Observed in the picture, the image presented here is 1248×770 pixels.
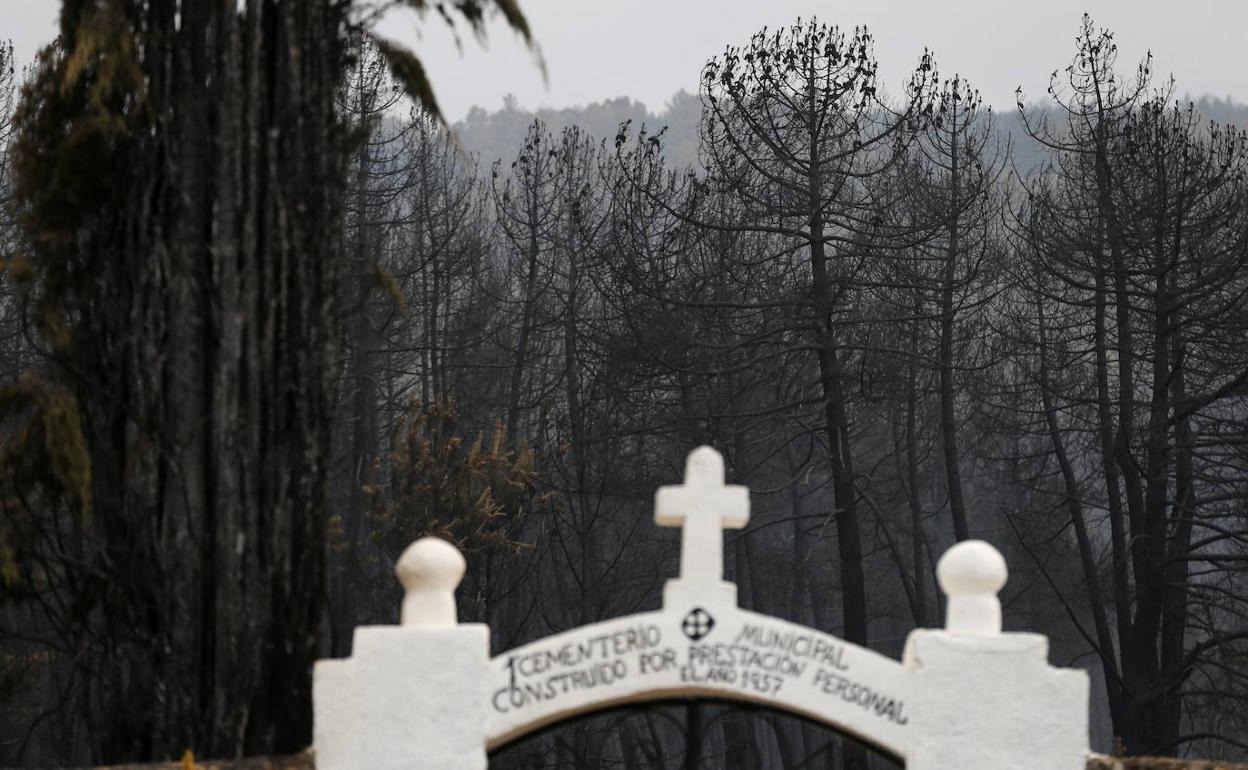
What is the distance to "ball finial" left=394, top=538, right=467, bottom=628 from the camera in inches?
303

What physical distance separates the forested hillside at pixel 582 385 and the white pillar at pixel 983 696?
9.90 feet

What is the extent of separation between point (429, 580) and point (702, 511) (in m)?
1.28

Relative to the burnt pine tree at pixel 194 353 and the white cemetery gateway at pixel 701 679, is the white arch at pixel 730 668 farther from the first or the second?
the burnt pine tree at pixel 194 353

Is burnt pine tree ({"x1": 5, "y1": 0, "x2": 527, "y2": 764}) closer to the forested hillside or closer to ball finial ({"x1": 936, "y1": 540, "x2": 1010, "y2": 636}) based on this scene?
the forested hillside

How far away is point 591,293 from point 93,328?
26.9m

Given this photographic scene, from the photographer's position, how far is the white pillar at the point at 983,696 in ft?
25.7

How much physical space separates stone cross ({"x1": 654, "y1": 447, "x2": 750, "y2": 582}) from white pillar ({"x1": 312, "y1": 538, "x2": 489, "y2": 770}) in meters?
1.00

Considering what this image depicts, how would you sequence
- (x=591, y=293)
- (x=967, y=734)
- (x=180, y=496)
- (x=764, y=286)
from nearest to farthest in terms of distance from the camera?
1. (x=967, y=734)
2. (x=180, y=496)
3. (x=764, y=286)
4. (x=591, y=293)

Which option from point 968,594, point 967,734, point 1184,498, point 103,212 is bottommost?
point 967,734

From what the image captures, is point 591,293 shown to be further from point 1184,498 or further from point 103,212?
point 103,212

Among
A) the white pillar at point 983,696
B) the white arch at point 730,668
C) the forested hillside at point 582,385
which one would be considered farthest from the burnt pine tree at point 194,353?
the white pillar at point 983,696

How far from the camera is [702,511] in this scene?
26.2 ft

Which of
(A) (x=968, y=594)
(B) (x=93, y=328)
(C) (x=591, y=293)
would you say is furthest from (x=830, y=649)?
(C) (x=591, y=293)

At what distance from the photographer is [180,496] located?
8.51m
